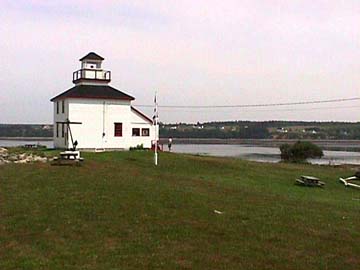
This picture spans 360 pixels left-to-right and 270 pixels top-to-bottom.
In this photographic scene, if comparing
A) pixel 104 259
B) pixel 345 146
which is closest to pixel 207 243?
pixel 104 259

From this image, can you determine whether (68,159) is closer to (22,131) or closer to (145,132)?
(145,132)

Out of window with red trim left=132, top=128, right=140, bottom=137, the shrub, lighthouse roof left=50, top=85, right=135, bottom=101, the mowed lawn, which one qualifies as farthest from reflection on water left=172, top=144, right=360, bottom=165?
the mowed lawn

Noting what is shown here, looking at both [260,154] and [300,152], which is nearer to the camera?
[300,152]

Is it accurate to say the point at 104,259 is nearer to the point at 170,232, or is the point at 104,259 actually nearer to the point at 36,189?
the point at 170,232

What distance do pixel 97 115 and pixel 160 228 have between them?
3044 cm

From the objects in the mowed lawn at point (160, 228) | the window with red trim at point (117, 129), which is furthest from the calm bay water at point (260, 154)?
the mowed lawn at point (160, 228)

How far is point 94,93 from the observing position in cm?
4250

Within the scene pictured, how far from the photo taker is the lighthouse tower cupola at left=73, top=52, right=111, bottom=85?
44.0 metres

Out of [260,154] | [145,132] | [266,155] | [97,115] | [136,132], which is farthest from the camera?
[260,154]

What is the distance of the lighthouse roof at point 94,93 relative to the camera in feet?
138

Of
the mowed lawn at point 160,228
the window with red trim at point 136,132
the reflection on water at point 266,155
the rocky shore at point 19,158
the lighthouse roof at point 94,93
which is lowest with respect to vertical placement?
the reflection on water at point 266,155

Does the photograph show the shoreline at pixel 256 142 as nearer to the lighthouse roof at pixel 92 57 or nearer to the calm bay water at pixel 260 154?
the calm bay water at pixel 260 154

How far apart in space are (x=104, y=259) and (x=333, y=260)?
12.7 ft

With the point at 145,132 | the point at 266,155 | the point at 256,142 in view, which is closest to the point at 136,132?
the point at 145,132
